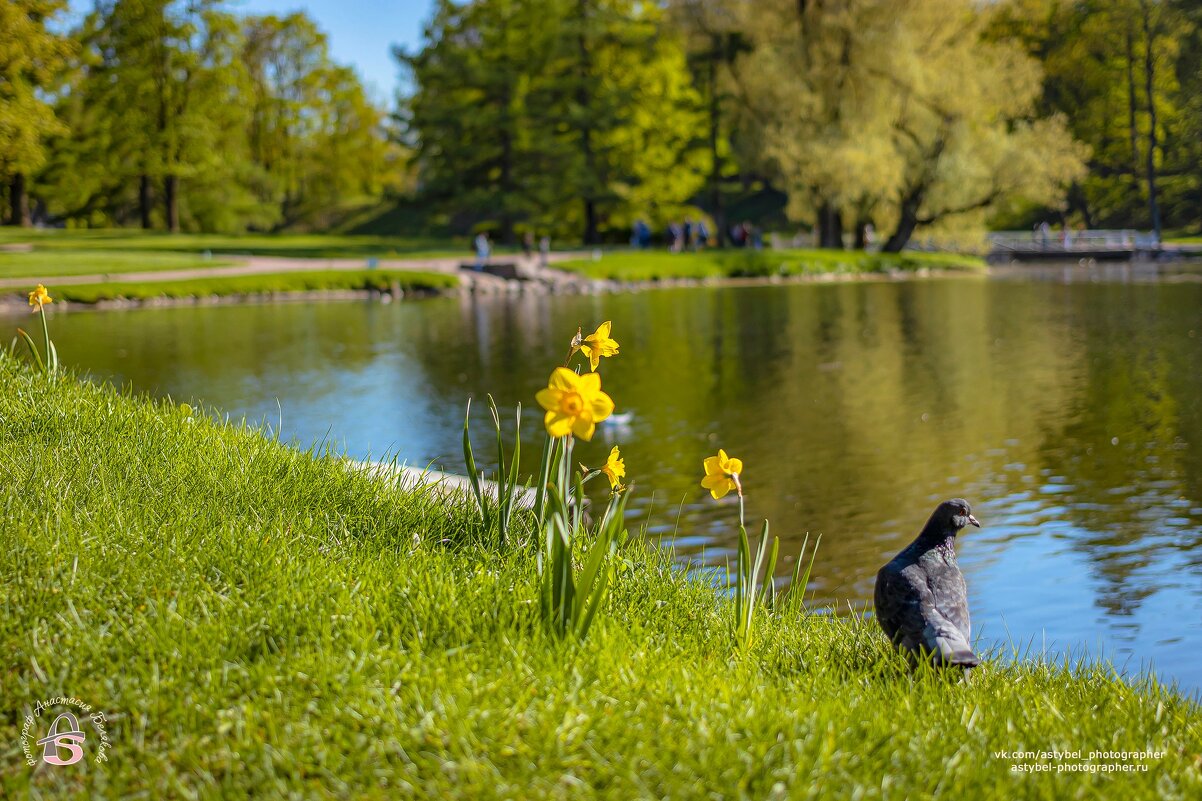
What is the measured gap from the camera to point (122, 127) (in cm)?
4850

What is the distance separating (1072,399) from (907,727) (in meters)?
12.1

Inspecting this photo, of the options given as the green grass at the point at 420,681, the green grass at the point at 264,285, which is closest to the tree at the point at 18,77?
the green grass at the point at 264,285

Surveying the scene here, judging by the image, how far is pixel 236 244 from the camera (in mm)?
45812

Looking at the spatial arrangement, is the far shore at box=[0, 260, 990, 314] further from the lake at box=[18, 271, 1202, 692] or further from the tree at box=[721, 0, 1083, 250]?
the tree at box=[721, 0, 1083, 250]

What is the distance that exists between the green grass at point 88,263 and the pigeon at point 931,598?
30929 mm

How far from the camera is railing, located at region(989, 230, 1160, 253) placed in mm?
50125

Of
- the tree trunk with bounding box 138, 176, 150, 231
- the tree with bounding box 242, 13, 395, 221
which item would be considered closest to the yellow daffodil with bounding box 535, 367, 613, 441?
the tree trunk with bounding box 138, 176, 150, 231

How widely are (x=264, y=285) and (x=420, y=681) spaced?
3118cm

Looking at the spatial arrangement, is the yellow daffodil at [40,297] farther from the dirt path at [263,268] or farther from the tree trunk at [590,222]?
the tree trunk at [590,222]

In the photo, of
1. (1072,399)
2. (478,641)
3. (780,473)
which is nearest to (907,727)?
(478,641)

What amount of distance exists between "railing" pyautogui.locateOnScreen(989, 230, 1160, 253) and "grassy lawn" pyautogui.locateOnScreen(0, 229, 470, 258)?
24768mm

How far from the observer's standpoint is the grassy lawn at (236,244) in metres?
42.1

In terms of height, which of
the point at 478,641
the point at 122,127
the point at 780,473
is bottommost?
the point at 780,473

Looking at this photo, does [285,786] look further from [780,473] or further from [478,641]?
[780,473]
